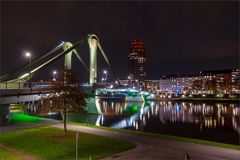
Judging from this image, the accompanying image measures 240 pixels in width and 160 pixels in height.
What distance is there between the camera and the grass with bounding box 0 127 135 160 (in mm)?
18500

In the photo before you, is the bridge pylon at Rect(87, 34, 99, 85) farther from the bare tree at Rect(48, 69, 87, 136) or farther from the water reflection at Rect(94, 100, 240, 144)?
the bare tree at Rect(48, 69, 87, 136)

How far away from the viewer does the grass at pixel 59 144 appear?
60.7ft

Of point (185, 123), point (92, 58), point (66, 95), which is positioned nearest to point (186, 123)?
point (185, 123)

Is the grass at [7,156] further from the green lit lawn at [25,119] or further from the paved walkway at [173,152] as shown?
the green lit lawn at [25,119]

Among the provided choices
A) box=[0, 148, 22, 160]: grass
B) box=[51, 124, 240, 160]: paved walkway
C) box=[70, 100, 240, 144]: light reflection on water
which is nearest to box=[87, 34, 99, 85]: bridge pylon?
box=[70, 100, 240, 144]: light reflection on water

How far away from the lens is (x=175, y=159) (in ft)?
53.8

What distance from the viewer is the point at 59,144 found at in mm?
21438

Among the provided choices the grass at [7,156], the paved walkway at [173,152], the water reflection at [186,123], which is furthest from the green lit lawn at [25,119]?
the paved walkway at [173,152]

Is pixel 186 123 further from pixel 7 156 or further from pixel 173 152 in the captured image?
pixel 7 156

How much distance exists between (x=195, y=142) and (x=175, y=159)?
6.00m

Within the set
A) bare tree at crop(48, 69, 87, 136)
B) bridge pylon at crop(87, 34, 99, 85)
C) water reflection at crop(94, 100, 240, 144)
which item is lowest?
water reflection at crop(94, 100, 240, 144)

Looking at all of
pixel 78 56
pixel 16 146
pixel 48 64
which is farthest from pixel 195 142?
pixel 78 56

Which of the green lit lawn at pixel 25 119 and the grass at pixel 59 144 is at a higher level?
the grass at pixel 59 144

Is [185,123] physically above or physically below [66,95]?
below
